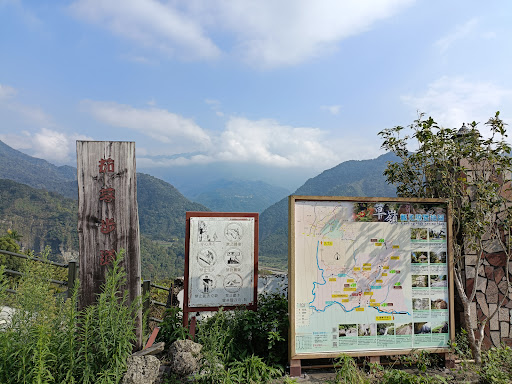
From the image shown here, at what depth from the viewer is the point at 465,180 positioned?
4.48m

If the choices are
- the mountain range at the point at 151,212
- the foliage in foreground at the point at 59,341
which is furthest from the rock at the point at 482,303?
the mountain range at the point at 151,212

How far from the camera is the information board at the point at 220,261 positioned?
172 inches

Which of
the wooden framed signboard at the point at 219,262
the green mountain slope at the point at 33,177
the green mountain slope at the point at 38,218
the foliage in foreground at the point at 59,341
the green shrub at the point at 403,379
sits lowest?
the green shrub at the point at 403,379

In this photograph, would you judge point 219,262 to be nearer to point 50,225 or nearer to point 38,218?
point 50,225

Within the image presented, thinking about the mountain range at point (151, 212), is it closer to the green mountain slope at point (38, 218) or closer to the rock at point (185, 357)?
the green mountain slope at point (38, 218)

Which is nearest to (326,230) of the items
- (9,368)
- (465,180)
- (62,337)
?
(465,180)

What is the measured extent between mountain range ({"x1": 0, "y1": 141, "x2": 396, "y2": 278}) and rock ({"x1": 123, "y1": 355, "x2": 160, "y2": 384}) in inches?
163

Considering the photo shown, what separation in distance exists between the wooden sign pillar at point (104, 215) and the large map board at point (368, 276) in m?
2.03

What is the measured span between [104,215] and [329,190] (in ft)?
503

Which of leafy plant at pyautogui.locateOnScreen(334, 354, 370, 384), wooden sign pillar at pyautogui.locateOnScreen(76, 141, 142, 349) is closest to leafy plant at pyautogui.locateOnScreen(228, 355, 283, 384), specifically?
leafy plant at pyautogui.locateOnScreen(334, 354, 370, 384)

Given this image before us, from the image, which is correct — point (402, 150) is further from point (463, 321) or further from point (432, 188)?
point (463, 321)

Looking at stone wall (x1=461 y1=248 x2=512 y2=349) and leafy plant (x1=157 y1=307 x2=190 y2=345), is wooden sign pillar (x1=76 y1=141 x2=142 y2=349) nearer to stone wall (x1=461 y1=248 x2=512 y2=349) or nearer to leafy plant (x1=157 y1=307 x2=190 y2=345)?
leafy plant (x1=157 y1=307 x2=190 y2=345)

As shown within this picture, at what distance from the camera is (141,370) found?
3318mm

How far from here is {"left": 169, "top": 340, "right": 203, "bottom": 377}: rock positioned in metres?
3.62
